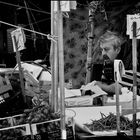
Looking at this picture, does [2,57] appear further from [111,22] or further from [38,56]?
[111,22]

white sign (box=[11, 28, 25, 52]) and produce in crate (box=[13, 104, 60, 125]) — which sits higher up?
white sign (box=[11, 28, 25, 52])

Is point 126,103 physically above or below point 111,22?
below

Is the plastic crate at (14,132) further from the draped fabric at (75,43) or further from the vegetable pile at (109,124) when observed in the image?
the draped fabric at (75,43)

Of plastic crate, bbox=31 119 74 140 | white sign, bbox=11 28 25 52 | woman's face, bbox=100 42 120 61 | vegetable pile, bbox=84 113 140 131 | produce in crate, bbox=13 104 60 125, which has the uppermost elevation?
white sign, bbox=11 28 25 52

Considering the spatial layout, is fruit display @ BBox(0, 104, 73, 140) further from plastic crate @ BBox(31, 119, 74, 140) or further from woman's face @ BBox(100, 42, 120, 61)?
woman's face @ BBox(100, 42, 120, 61)

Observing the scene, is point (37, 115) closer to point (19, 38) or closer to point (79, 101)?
point (19, 38)

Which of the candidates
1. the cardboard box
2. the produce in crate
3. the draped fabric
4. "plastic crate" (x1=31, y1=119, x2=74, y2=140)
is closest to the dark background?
the draped fabric

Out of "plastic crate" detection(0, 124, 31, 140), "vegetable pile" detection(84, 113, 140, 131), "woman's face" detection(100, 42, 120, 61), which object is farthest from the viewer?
"woman's face" detection(100, 42, 120, 61)

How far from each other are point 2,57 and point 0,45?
286mm

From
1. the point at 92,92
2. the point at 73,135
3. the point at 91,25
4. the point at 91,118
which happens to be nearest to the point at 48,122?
the point at 73,135

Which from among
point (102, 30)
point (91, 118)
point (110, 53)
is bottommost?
point (91, 118)

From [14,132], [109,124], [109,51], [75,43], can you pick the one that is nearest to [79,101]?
[109,124]

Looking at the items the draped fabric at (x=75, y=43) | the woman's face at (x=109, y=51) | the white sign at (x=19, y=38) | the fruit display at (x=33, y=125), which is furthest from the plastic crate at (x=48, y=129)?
the draped fabric at (x=75, y=43)

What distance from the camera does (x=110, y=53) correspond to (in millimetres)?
3072
